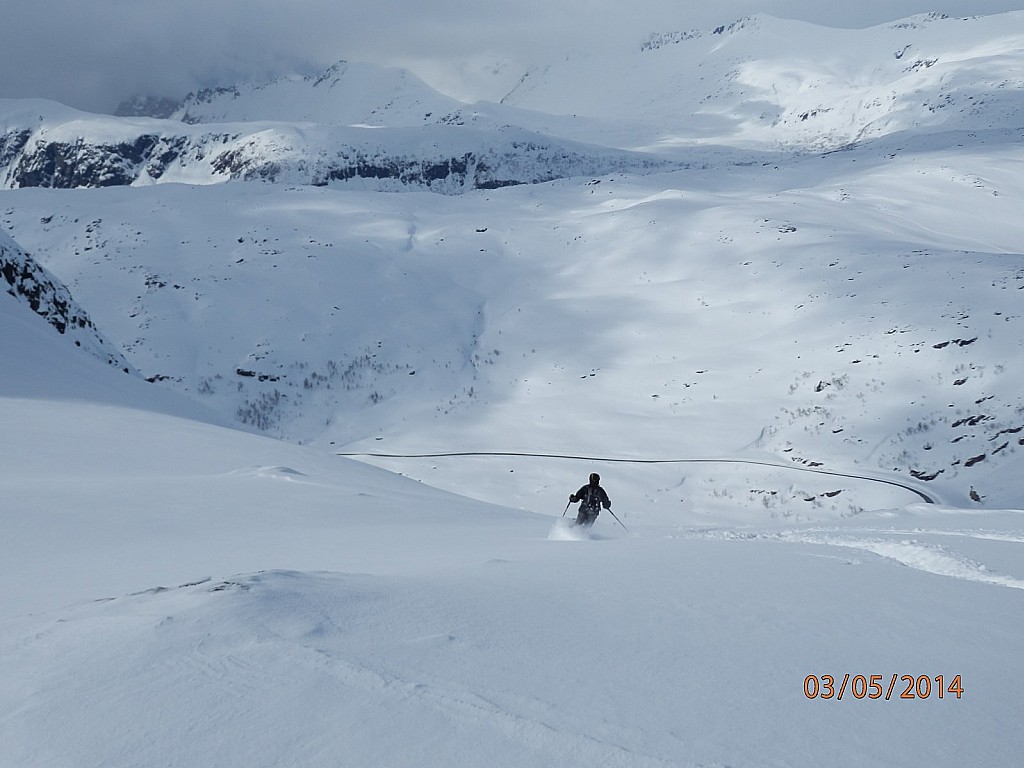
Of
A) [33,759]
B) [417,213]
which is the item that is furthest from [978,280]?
[417,213]

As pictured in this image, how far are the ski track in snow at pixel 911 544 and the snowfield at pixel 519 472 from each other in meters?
0.06

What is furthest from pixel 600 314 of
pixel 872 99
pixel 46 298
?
pixel 872 99

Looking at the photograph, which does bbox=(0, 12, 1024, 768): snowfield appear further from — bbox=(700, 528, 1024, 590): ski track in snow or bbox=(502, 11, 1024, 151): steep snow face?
bbox=(502, 11, 1024, 151): steep snow face

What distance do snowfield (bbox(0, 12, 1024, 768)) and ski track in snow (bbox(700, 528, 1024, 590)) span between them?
0.20 ft

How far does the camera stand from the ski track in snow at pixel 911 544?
5418 millimetres

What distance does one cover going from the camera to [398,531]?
289 inches

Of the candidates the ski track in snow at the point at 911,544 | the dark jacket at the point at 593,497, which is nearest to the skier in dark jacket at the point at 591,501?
the dark jacket at the point at 593,497
